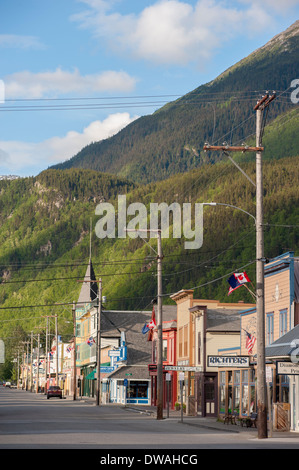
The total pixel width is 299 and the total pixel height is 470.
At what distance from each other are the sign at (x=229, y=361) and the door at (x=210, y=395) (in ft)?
41.9

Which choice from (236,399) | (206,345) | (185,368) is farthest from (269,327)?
(206,345)

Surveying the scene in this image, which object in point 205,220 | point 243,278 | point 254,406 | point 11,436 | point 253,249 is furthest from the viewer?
point 205,220

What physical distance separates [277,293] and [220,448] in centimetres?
1756

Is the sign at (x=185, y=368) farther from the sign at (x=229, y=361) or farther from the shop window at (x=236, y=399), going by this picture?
the sign at (x=229, y=361)

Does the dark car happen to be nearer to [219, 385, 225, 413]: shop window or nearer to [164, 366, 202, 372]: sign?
[164, 366, 202, 372]: sign

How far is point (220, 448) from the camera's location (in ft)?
77.8

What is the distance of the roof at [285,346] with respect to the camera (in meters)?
32.6

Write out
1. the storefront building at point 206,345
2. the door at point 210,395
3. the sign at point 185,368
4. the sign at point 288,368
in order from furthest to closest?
the storefront building at point 206,345
the door at point 210,395
the sign at point 185,368
the sign at point 288,368

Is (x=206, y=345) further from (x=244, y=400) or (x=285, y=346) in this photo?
(x=285, y=346)

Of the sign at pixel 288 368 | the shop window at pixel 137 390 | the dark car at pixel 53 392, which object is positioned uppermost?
the sign at pixel 288 368

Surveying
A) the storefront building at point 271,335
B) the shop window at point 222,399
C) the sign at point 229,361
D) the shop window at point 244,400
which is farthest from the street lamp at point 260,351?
the shop window at point 222,399
